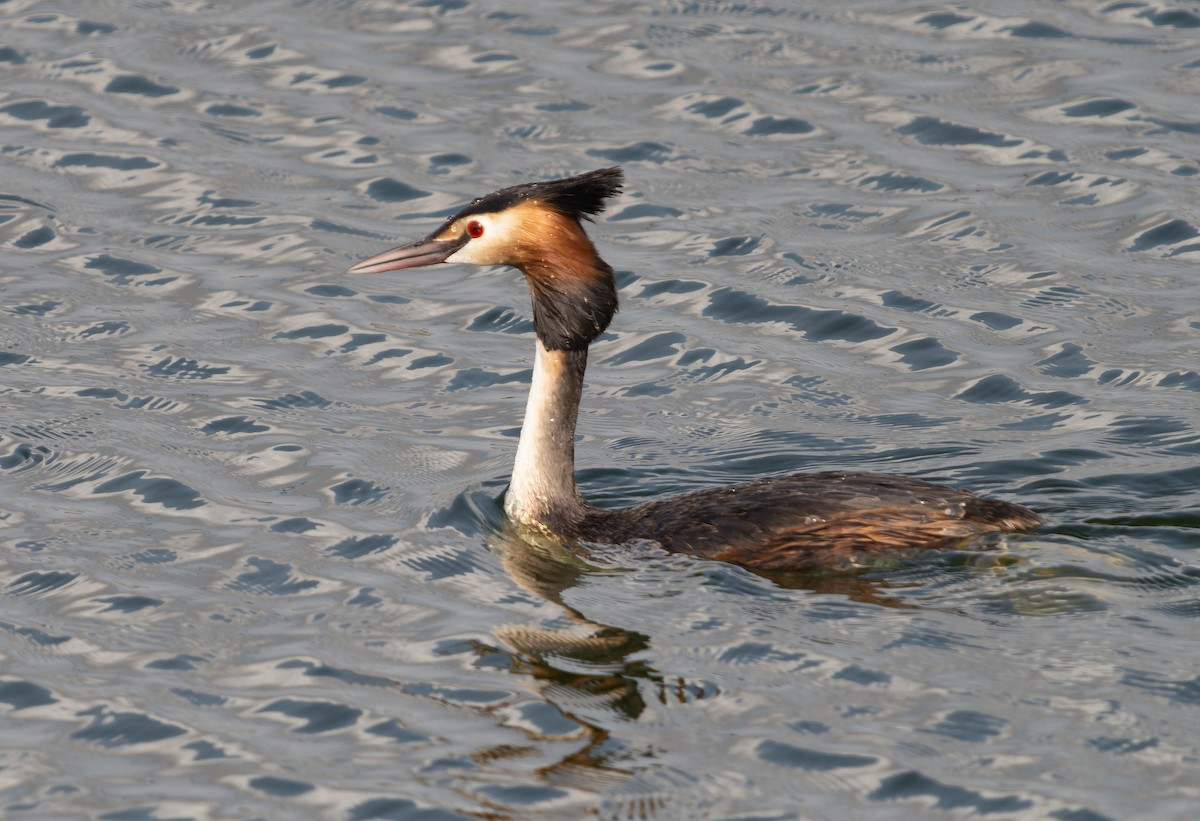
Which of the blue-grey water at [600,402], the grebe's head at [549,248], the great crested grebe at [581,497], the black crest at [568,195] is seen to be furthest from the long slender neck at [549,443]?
the black crest at [568,195]

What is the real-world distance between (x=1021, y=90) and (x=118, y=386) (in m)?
7.87

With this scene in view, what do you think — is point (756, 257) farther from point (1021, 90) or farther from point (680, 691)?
point (680, 691)

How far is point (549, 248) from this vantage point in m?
10.3

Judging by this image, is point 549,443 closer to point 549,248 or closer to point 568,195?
point 549,248

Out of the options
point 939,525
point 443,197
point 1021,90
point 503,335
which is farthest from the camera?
point 1021,90

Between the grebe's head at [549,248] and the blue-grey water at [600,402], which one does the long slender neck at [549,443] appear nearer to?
the grebe's head at [549,248]

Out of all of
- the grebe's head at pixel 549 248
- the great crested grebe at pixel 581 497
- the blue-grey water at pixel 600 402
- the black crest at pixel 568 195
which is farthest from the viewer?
the grebe's head at pixel 549 248

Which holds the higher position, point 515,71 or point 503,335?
point 515,71

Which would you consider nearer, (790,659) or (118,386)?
(790,659)

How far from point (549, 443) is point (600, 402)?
1.92 metres

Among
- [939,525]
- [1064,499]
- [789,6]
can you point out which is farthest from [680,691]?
[789,6]

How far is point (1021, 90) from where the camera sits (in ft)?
52.2

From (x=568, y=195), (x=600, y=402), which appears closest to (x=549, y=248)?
(x=568, y=195)

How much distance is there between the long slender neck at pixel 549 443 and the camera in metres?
10.5
